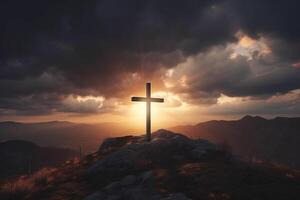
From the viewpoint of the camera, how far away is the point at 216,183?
47.7ft

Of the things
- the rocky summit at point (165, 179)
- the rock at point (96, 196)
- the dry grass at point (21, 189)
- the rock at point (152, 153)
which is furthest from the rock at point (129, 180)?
the dry grass at point (21, 189)

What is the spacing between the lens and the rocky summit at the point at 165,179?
1341cm

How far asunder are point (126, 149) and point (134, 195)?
31.7 feet

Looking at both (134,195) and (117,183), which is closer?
(134,195)

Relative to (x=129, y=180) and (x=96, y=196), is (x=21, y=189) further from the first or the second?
(x=129, y=180)

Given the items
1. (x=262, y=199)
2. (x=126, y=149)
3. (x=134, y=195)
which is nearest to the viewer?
(x=262, y=199)

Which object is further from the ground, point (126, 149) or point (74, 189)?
point (126, 149)

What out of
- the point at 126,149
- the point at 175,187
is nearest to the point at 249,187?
the point at 175,187

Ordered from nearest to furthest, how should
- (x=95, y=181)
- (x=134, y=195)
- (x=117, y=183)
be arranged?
(x=134, y=195)
(x=117, y=183)
(x=95, y=181)

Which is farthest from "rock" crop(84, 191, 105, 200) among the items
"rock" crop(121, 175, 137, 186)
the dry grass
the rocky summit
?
the dry grass

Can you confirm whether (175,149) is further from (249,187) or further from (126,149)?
(249,187)

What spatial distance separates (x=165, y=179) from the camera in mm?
16000

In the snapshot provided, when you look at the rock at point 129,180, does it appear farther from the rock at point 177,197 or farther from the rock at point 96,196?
the rock at point 177,197

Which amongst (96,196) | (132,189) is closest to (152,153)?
(132,189)
